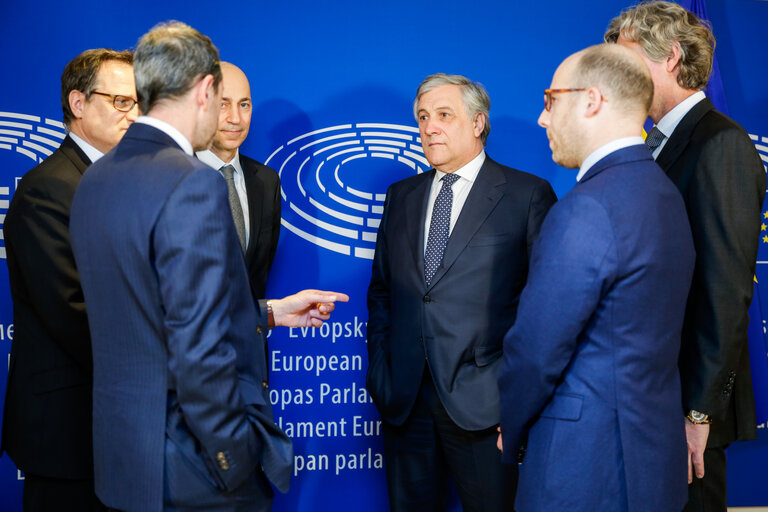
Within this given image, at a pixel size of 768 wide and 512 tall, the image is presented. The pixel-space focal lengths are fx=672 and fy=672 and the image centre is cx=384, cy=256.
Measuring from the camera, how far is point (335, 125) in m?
3.46

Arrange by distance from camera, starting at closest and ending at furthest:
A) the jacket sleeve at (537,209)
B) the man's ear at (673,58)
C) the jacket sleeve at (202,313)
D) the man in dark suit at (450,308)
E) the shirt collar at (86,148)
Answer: the jacket sleeve at (202,313)
the man's ear at (673,58)
the shirt collar at (86,148)
the man in dark suit at (450,308)
the jacket sleeve at (537,209)

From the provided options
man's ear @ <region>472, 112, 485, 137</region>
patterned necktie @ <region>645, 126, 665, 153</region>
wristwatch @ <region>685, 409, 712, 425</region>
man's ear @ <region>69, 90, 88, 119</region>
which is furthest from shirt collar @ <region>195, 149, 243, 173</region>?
wristwatch @ <region>685, 409, 712, 425</region>

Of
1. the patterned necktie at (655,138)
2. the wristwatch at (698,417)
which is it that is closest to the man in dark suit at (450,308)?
the patterned necktie at (655,138)

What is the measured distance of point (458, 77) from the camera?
3041 millimetres

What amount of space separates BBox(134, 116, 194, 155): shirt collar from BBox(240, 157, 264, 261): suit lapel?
1.23 metres

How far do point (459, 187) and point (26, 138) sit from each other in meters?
2.07

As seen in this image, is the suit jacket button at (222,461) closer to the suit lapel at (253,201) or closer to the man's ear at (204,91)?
the man's ear at (204,91)

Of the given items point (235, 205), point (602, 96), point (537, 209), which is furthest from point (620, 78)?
point (235, 205)

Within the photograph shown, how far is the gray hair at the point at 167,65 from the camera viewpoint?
1647 mm

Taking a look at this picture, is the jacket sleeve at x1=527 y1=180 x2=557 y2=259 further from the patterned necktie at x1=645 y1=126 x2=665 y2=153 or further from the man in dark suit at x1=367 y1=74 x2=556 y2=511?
the patterned necktie at x1=645 y1=126 x2=665 y2=153

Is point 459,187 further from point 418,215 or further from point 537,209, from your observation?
point 537,209

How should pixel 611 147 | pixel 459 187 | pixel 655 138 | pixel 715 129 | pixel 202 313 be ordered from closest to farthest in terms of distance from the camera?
pixel 202 313 → pixel 611 147 → pixel 715 129 → pixel 655 138 → pixel 459 187

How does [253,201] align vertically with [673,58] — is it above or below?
below

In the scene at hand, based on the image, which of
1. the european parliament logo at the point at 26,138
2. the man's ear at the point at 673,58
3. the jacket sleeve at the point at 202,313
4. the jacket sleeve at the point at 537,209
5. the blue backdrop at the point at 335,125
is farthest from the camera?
the blue backdrop at the point at 335,125
